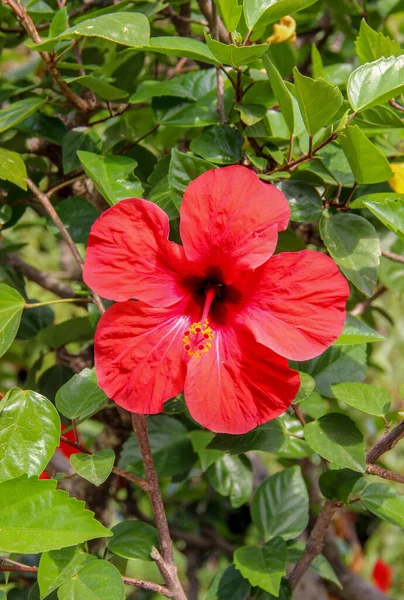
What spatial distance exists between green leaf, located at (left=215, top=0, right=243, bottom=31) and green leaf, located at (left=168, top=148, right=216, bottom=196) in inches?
7.4

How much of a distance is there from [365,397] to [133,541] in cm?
36

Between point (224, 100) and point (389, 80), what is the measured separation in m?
0.31

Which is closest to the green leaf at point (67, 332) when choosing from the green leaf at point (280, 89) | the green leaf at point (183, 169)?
the green leaf at point (183, 169)

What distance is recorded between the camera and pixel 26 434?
0.79 metres

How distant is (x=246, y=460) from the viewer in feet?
4.10

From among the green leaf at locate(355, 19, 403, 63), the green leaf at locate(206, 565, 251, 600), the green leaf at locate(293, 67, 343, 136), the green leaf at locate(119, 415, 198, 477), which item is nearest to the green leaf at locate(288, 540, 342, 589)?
the green leaf at locate(206, 565, 251, 600)

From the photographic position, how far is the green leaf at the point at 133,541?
88cm

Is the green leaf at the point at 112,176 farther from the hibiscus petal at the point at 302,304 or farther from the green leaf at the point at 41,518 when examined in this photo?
the green leaf at the point at 41,518

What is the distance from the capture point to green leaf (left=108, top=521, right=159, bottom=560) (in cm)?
88

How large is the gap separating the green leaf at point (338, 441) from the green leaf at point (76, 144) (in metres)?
0.55

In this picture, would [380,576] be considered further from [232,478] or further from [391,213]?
[391,213]

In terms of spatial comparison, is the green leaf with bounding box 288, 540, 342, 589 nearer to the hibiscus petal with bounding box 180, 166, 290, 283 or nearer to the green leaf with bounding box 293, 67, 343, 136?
the hibiscus petal with bounding box 180, 166, 290, 283

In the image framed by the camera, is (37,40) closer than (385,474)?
No

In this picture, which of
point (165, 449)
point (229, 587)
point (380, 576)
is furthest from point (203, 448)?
point (380, 576)
